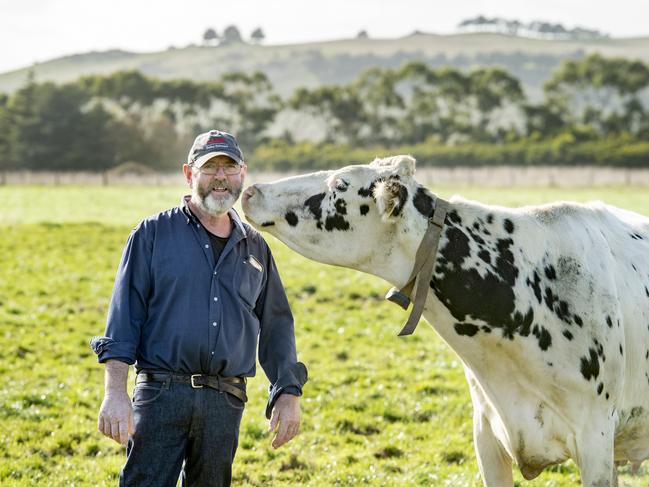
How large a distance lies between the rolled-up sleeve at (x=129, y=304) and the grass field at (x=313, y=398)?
286 centimetres

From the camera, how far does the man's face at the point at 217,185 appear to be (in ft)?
14.0

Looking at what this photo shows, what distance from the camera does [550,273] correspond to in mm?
4477

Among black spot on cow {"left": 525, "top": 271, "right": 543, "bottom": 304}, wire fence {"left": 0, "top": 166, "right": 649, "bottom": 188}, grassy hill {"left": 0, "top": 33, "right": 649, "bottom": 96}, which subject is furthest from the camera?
grassy hill {"left": 0, "top": 33, "right": 649, "bottom": 96}

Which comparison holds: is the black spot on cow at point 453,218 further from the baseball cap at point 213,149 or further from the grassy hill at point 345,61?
the grassy hill at point 345,61

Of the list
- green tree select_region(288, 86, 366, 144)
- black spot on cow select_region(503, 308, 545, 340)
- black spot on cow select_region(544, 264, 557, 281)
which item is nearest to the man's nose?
black spot on cow select_region(503, 308, 545, 340)

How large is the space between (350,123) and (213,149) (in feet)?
309

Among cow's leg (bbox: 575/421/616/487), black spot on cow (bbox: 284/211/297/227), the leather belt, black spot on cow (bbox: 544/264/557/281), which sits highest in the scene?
black spot on cow (bbox: 284/211/297/227)

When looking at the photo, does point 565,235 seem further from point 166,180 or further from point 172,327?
point 166,180

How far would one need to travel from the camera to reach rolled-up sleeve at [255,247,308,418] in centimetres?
463

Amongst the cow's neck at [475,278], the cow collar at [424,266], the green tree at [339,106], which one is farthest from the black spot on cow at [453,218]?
the green tree at [339,106]

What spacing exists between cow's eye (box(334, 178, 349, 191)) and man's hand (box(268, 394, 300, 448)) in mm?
1154

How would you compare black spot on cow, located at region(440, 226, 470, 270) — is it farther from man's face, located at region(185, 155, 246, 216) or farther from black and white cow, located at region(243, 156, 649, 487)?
man's face, located at region(185, 155, 246, 216)

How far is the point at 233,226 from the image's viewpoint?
4504 millimetres

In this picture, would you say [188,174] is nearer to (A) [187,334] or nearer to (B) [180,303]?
(B) [180,303]
